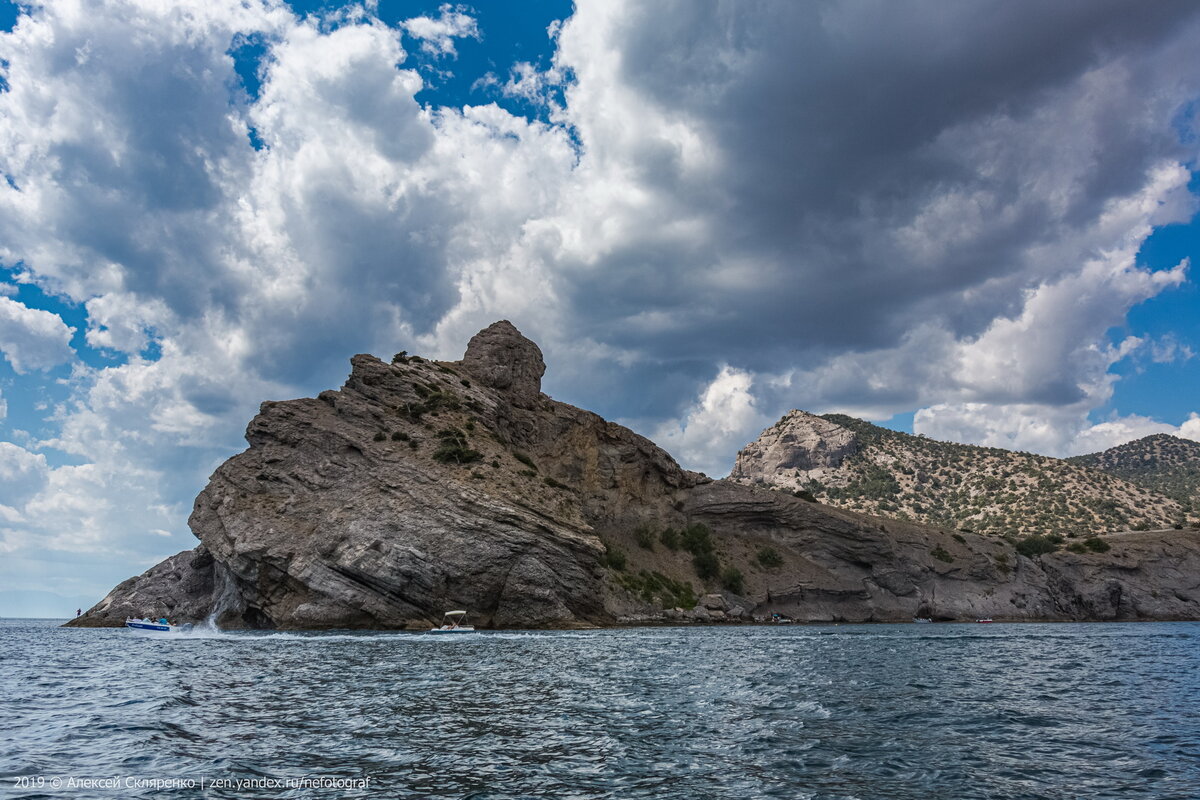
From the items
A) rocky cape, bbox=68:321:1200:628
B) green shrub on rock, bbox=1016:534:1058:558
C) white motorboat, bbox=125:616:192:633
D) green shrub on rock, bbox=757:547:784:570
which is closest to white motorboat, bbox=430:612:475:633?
rocky cape, bbox=68:321:1200:628

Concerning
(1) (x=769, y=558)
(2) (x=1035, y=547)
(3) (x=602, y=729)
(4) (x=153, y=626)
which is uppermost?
(2) (x=1035, y=547)

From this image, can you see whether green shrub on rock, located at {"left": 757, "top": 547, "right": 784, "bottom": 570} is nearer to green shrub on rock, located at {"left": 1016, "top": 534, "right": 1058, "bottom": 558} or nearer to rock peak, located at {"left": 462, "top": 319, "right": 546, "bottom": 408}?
green shrub on rock, located at {"left": 1016, "top": 534, "right": 1058, "bottom": 558}

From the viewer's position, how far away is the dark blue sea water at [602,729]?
15266 millimetres

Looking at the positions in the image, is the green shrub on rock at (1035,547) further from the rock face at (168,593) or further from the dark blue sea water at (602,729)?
the rock face at (168,593)

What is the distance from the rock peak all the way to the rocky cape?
0.40 m

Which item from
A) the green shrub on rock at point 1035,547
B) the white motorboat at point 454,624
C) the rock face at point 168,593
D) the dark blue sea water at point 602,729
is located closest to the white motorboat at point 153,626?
the rock face at point 168,593

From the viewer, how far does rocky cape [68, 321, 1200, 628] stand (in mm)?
80062

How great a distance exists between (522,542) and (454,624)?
11.8 meters

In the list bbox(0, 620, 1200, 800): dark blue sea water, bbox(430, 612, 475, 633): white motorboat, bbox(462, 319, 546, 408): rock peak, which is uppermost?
bbox(462, 319, 546, 408): rock peak

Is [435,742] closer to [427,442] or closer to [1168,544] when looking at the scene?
[427,442]

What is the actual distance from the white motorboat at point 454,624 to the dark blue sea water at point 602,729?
104 feet

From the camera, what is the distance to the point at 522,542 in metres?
82.2

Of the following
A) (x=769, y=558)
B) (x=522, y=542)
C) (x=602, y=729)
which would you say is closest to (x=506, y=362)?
(x=522, y=542)

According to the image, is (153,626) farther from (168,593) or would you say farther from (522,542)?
(522,542)
